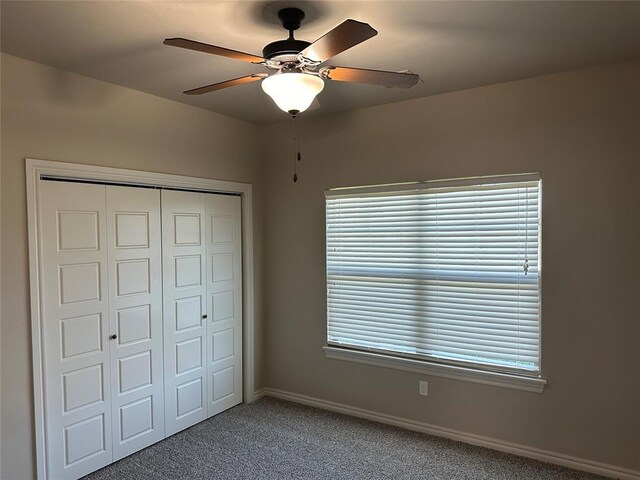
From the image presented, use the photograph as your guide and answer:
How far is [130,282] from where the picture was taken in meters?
3.07

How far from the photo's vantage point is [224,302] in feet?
12.6

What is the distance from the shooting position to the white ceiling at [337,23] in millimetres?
1951

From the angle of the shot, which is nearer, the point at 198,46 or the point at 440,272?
the point at 198,46

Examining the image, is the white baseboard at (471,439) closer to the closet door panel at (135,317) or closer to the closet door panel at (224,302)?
the closet door panel at (224,302)

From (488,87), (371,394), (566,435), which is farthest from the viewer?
(371,394)

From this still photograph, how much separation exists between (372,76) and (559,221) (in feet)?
5.73

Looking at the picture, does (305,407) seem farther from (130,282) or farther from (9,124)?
(9,124)

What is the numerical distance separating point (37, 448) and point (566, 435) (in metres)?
3.39

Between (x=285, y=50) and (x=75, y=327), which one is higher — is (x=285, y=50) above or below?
above

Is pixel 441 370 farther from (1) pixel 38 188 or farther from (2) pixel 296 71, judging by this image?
(1) pixel 38 188

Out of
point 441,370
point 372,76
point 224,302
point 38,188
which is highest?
point 372,76

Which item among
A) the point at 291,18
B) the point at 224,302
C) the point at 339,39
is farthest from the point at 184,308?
the point at 339,39

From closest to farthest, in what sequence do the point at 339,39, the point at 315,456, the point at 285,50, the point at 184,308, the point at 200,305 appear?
the point at 339,39 < the point at 285,50 < the point at 315,456 < the point at 184,308 < the point at 200,305

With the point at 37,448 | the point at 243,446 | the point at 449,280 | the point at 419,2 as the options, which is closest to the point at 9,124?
the point at 37,448
